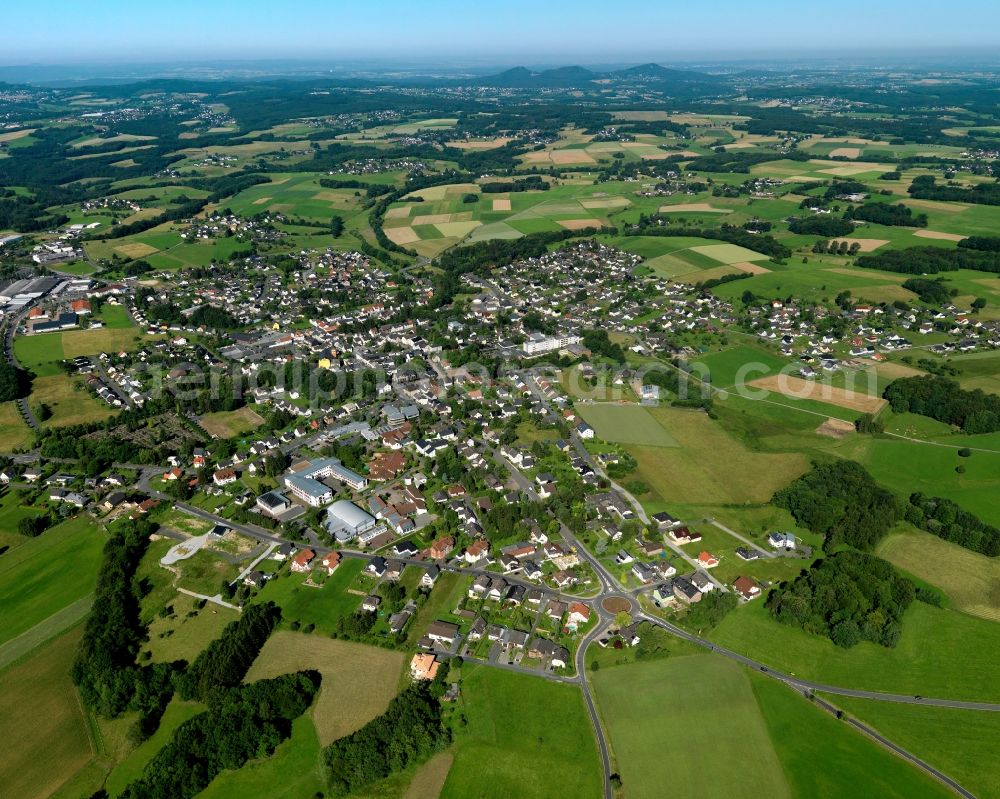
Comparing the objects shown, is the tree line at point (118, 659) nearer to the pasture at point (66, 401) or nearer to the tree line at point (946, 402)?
the pasture at point (66, 401)

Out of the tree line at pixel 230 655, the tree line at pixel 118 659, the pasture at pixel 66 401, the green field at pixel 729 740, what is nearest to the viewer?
the green field at pixel 729 740

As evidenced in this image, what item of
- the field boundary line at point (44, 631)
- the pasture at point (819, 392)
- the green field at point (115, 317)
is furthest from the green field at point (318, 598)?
the green field at point (115, 317)

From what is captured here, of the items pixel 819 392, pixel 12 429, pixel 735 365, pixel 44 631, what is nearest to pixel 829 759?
pixel 819 392

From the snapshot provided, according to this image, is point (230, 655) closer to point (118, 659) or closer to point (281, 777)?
point (118, 659)

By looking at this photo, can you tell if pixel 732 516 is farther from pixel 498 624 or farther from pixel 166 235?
pixel 166 235

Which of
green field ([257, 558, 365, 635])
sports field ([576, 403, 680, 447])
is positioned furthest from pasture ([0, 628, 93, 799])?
sports field ([576, 403, 680, 447])

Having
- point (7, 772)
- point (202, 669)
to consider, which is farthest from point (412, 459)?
point (7, 772)

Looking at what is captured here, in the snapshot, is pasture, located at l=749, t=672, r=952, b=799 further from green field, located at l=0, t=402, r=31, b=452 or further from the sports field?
green field, located at l=0, t=402, r=31, b=452
